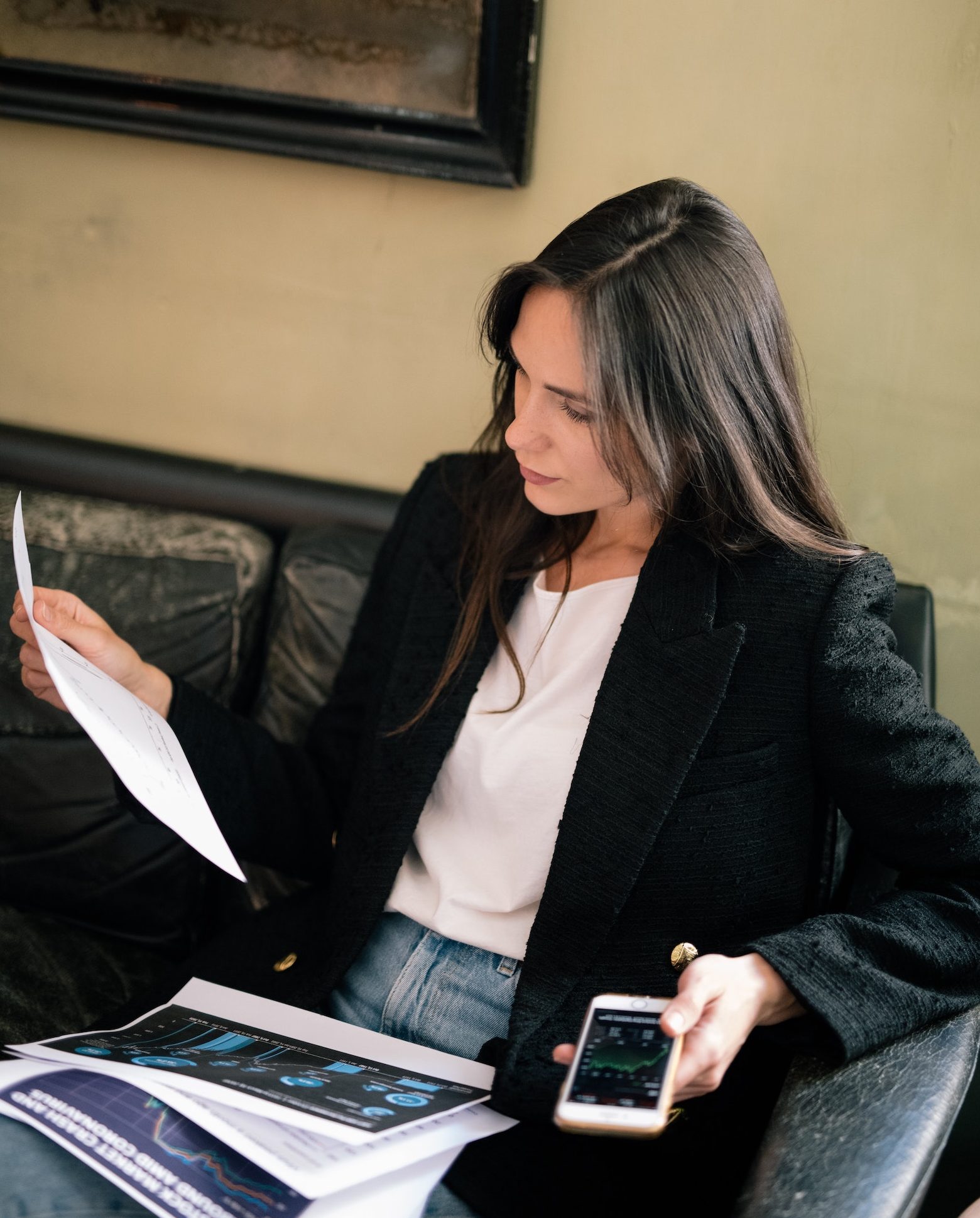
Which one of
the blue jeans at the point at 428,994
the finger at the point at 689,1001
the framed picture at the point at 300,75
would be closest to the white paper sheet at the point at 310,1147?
the blue jeans at the point at 428,994

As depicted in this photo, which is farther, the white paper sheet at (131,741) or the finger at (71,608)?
the finger at (71,608)

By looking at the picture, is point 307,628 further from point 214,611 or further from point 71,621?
point 71,621

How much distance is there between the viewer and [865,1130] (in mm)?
815

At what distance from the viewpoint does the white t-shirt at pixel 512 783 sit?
1084 mm

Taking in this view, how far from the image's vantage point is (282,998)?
3.83 feet

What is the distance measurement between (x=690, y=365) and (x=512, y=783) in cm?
45

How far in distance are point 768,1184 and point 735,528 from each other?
1.97 ft

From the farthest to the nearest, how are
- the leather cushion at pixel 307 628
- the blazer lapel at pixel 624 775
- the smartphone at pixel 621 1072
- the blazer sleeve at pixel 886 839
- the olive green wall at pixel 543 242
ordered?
the leather cushion at pixel 307 628
the olive green wall at pixel 543 242
the blazer lapel at pixel 624 775
the blazer sleeve at pixel 886 839
the smartphone at pixel 621 1072

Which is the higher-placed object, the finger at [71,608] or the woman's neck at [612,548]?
the woman's neck at [612,548]

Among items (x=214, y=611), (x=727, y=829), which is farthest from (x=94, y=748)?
(x=727, y=829)

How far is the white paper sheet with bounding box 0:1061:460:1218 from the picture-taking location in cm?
80

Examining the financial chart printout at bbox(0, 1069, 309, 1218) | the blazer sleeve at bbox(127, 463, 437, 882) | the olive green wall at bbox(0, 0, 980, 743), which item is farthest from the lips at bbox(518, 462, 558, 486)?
the financial chart printout at bbox(0, 1069, 309, 1218)

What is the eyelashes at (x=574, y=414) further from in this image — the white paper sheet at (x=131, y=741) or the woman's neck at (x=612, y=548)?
the white paper sheet at (x=131, y=741)

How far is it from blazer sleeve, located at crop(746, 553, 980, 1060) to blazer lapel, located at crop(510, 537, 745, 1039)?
11cm
